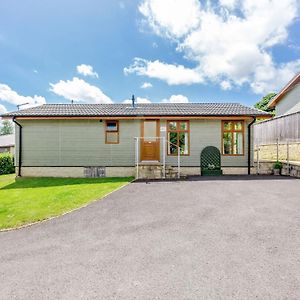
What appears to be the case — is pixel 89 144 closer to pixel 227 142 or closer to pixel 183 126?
pixel 183 126

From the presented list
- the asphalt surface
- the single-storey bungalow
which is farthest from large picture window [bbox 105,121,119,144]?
the asphalt surface

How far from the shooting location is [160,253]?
3.66m

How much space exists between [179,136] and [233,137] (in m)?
3.30

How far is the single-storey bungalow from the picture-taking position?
39.1 ft

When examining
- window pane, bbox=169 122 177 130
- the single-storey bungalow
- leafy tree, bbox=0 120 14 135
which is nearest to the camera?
the single-storey bungalow

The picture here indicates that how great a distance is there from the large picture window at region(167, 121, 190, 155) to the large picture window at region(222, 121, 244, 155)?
7.37 feet

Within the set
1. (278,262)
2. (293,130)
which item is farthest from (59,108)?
(293,130)

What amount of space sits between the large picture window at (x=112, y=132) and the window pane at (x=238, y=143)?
280 inches

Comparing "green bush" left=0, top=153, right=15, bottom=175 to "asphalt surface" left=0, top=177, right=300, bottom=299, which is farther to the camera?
"green bush" left=0, top=153, right=15, bottom=175

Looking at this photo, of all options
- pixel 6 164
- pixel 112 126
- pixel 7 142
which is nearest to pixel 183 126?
pixel 112 126

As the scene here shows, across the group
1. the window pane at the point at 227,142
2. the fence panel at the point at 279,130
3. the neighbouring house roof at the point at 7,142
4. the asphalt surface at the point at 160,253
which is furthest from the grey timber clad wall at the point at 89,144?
the neighbouring house roof at the point at 7,142

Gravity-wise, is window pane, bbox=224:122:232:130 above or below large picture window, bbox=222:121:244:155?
above

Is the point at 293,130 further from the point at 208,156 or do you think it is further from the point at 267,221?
the point at 267,221

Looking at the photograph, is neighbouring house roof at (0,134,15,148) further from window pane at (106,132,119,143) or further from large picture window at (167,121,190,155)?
large picture window at (167,121,190,155)
